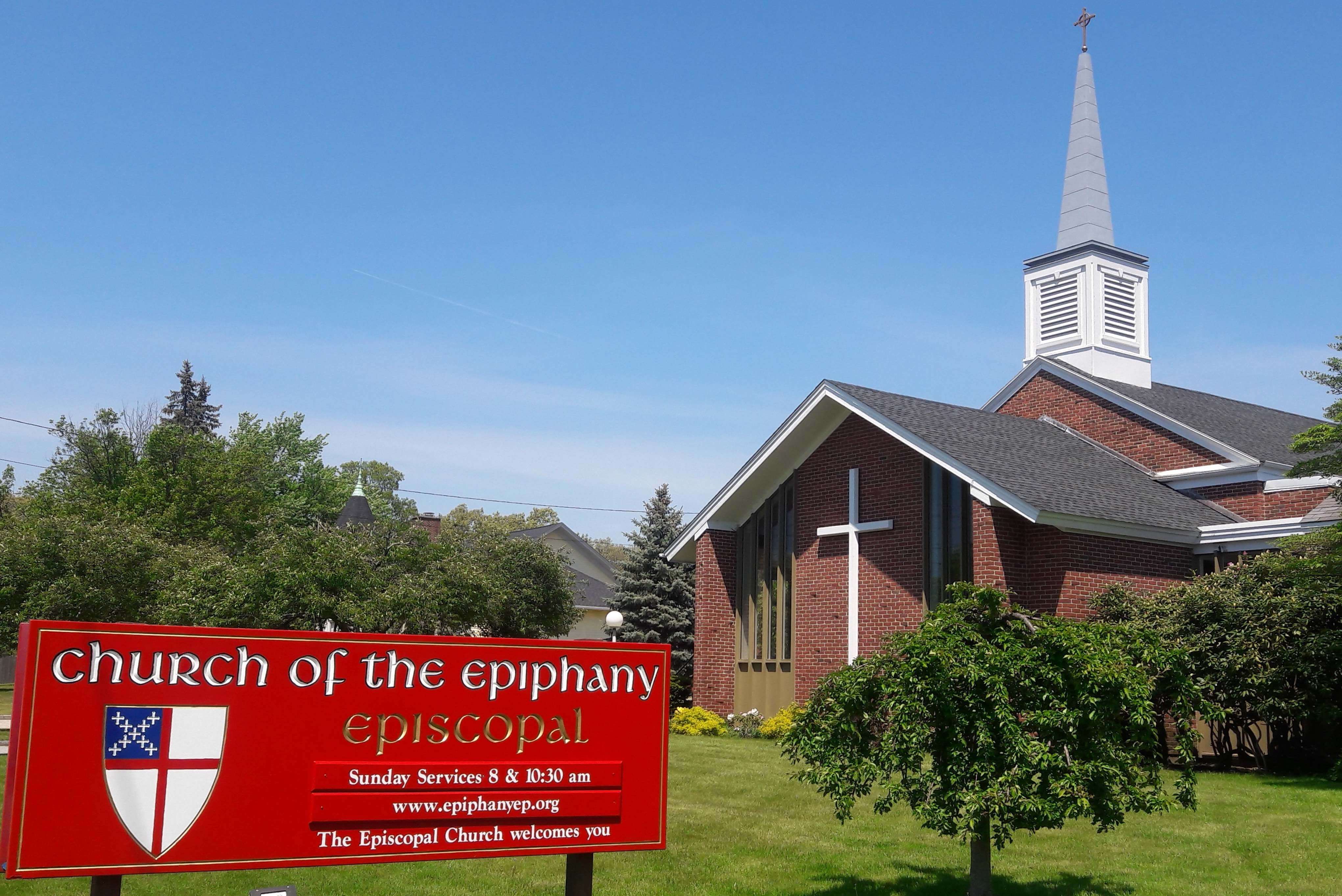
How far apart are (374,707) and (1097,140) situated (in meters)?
27.2

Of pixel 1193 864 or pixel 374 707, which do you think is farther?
pixel 1193 864

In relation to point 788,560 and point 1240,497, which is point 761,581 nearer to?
point 788,560

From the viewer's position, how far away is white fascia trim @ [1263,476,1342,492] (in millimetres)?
21234

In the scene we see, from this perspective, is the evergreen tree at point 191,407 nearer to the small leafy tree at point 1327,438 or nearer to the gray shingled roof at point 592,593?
the gray shingled roof at point 592,593

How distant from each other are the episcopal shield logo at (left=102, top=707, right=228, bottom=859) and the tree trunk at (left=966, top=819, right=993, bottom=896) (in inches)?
207

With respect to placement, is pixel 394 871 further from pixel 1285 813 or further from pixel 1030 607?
pixel 1030 607

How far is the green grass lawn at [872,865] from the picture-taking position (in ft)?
30.2

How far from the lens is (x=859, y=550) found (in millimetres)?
22328

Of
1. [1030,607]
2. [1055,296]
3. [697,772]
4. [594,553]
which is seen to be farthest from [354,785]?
[594,553]

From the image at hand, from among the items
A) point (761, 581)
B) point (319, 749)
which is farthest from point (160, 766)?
point (761, 581)

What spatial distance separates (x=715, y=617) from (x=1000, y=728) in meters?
17.5

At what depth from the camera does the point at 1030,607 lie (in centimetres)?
1916

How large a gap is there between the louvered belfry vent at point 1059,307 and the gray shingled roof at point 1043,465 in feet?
13.3

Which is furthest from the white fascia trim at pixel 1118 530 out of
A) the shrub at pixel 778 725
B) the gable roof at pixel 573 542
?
the gable roof at pixel 573 542
